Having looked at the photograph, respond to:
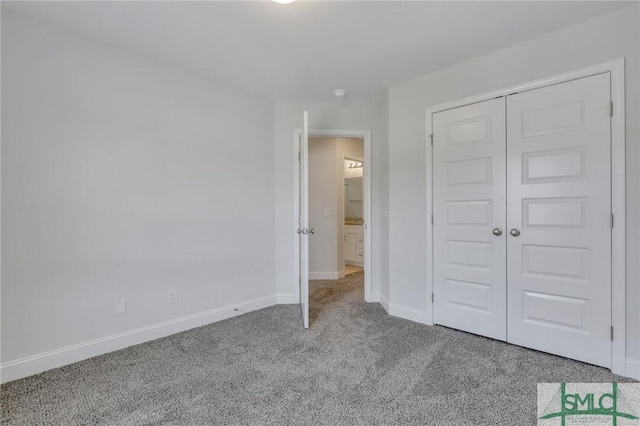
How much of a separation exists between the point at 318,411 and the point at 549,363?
1.65 m

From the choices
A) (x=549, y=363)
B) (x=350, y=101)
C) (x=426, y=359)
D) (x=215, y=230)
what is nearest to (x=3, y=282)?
(x=215, y=230)

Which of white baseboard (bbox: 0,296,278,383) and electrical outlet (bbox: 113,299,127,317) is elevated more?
electrical outlet (bbox: 113,299,127,317)

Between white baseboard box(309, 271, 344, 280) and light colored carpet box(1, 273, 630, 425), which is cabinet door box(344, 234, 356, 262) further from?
light colored carpet box(1, 273, 630, 425)

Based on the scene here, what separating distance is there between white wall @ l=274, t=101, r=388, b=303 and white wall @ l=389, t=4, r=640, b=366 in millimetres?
406

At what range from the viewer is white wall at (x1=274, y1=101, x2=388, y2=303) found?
11.3ft

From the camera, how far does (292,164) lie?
346cm

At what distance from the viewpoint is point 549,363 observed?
2.05 m

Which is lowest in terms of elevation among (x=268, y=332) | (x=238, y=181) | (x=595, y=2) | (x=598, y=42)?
(x=268, y=332)

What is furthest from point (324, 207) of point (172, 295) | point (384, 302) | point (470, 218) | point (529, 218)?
point (529, 218)

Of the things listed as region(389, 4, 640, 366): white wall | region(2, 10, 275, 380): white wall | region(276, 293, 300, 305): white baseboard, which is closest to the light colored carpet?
region(2, 10, 275, 380): white wall

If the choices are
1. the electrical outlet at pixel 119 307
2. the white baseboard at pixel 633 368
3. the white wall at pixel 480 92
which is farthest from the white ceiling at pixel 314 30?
the white baseboard at pixel 633 368

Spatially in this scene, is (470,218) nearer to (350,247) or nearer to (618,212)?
(618,212)

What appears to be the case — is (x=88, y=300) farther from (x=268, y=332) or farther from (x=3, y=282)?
(x=268, y=332)

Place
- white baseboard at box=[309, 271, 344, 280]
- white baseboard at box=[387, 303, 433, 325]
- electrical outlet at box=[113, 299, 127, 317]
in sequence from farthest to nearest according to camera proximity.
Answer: white baseboard at box=[309, 271, 344, 280]
white baseboard at box=[387, 303, 433, 325]
electrical outlet at box=[113, 299, 127, 317]
